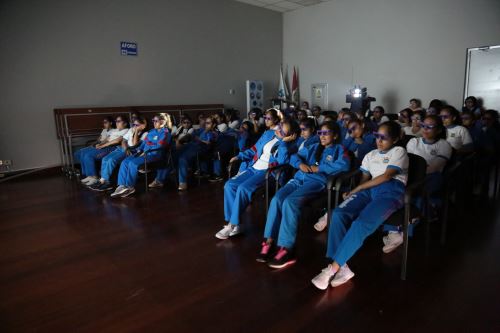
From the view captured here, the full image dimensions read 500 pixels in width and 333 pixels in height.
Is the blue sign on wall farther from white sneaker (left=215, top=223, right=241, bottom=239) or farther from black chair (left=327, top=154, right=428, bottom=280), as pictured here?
black chair (left=327, top=154, right=428, bottom=280)

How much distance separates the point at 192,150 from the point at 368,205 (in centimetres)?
311

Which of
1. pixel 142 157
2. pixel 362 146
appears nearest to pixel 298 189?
pixel 362 146

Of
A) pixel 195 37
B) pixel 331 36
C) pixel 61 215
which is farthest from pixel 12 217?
pixel 331 36

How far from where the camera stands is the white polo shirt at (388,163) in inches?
93.1

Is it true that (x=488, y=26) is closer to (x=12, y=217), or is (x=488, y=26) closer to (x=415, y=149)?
(x=415, y=149)

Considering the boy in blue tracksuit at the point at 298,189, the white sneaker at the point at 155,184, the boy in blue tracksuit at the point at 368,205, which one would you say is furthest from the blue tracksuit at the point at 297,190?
the white sneaker at the point at 155,184

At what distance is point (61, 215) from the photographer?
370 centimetres

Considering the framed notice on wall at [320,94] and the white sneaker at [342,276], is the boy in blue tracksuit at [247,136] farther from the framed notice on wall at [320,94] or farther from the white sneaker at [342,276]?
the framed notice on wall at [320,94]

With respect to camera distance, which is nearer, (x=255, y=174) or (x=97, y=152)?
(x=255, y=174)

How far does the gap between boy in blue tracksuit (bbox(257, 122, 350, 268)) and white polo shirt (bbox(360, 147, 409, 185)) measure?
0.65 ft

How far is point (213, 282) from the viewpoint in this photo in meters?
2.26

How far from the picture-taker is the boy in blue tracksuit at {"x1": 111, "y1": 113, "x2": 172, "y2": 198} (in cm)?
436

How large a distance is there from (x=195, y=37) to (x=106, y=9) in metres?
1.98

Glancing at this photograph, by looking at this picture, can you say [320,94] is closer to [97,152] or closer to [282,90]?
[282,90]
